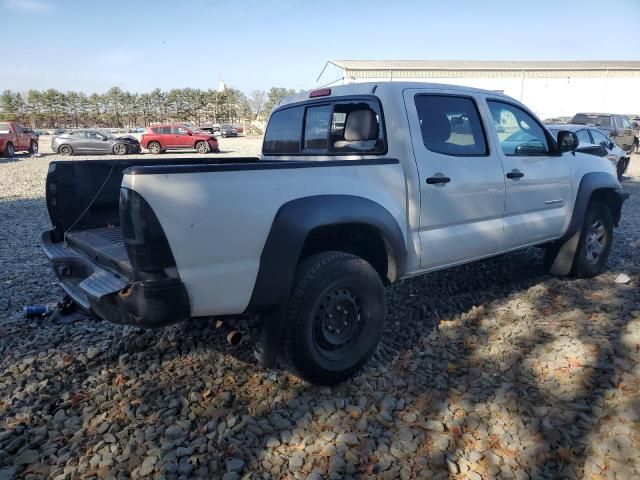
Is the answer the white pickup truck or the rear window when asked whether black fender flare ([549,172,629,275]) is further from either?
the rear window

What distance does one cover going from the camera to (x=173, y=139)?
88.6 ft

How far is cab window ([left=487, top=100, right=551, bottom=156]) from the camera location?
4.23 meters

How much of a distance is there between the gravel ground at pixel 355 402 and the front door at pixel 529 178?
721mm

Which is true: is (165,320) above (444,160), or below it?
below

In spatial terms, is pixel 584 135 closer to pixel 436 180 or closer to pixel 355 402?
pixel 436 180

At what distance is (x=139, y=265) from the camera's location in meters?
2.38

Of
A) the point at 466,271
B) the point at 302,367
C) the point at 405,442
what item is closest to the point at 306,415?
the point at 302,367

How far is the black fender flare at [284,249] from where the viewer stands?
2684 mm

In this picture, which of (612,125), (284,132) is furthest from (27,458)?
(612,125)

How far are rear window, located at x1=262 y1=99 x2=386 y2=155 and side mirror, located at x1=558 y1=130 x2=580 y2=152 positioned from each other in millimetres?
2095

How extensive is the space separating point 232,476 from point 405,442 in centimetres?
93

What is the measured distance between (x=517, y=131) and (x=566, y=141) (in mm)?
495

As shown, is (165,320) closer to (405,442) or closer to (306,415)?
(306,415)

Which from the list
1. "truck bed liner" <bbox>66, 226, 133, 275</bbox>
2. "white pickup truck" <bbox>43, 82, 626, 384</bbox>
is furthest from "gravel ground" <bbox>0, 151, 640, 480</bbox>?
"truck bed liner" <bbox>66, 226, 133, 275</bbox>
